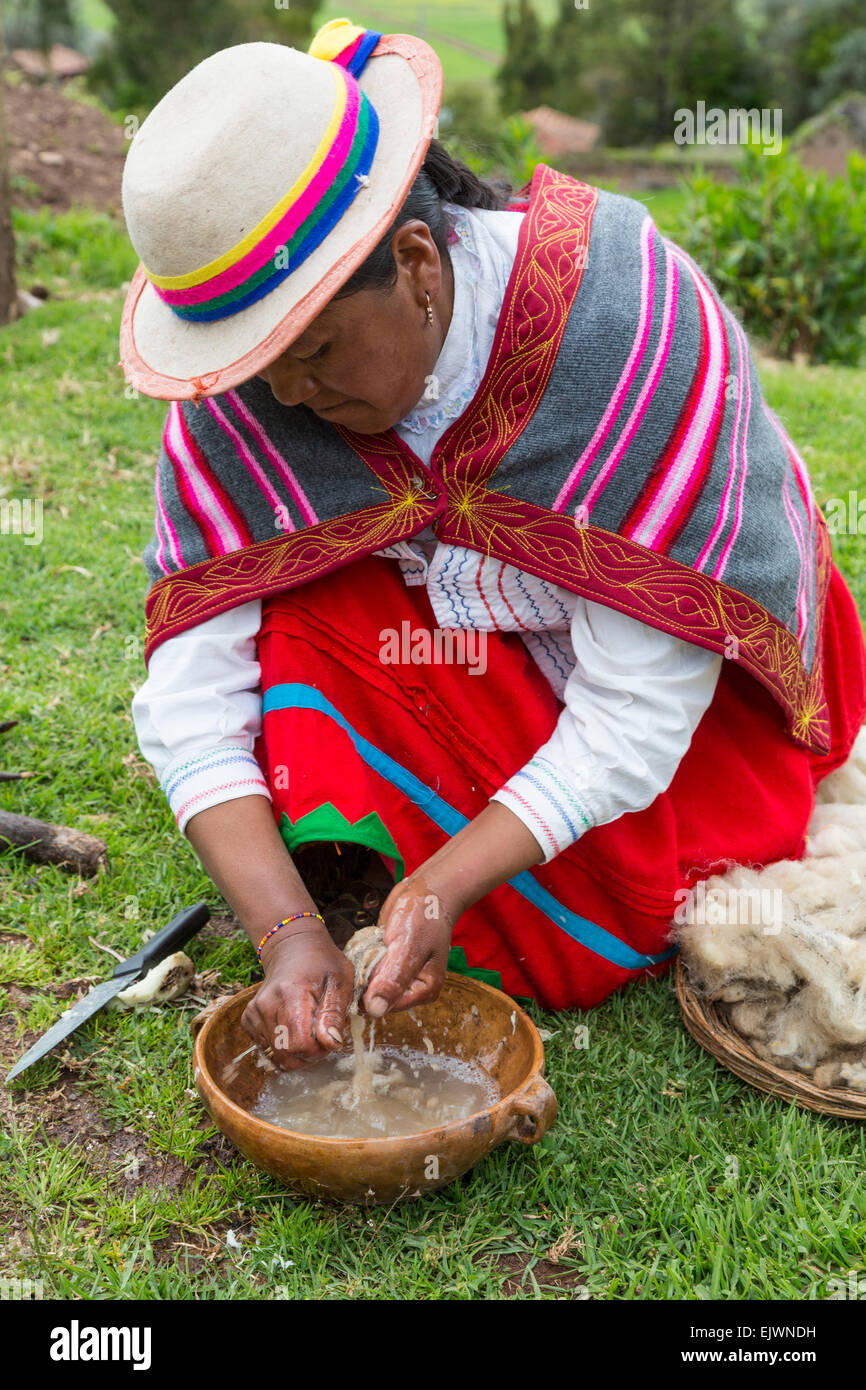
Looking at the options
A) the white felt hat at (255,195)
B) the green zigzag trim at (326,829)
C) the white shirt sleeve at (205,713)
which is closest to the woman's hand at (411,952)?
the green zigzag trim at (326,829)

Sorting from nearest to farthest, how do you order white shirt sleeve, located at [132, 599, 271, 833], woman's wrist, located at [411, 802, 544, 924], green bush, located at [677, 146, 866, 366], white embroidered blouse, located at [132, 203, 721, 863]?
woman's wrist, located at [411, 802, 544, 924] < white embroidered blouse, located at [132, 203, 721, 863] < white shirt sleeve, located at [132, 599, 271, 833] < green bush, located at [677, 146, 866, 366]

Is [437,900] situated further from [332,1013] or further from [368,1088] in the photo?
[368,1088]

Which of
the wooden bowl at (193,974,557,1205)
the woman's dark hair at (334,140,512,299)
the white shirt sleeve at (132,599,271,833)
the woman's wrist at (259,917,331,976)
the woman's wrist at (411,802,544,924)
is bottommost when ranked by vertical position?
the wooden bowl at (193,974,557,1205)

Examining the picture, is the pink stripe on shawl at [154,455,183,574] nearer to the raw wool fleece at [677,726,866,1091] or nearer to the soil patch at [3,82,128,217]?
the raw wool fleece at [677,726,866,1091]

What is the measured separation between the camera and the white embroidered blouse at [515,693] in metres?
2.11

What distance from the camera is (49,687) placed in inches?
133

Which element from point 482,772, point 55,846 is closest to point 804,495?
point 482,772

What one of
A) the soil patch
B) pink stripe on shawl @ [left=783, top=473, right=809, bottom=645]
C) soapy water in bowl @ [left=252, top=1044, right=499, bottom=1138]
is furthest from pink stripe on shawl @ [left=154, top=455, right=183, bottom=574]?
the soil patch

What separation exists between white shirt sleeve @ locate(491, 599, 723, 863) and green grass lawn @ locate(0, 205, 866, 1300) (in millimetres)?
484

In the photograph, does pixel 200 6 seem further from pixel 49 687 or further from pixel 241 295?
pixel 241 295

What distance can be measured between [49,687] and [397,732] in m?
1.42

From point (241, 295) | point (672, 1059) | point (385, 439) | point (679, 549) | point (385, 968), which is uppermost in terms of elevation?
point (241, 295)

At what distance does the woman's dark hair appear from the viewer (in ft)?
6.18

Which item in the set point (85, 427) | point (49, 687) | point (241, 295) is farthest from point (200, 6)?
Answer: point (241, 295)
